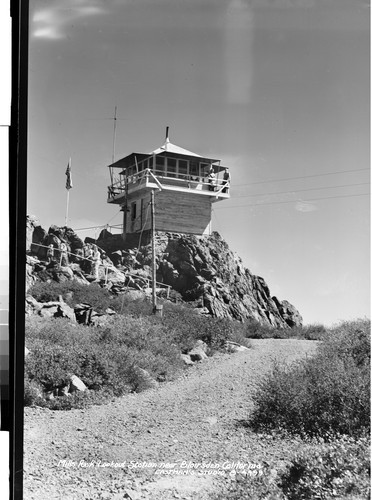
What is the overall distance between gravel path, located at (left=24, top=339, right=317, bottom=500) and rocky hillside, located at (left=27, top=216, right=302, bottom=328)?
17 centimetres

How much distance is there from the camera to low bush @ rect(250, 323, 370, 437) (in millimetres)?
3730

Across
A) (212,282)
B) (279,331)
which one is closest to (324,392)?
(279,331)

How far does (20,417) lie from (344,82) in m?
2.22

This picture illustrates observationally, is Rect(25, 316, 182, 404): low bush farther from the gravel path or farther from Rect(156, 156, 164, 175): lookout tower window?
Rect(156, 156, 164, 175): lookout tower window

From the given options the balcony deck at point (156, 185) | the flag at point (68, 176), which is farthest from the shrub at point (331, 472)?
the flag at point (68, 176)

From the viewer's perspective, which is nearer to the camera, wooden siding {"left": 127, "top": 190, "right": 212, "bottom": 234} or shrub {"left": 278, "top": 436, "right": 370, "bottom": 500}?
shrub {"left": 278, "top": 436, "right": 370, "bottom": 500}

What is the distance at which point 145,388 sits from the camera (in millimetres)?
3721

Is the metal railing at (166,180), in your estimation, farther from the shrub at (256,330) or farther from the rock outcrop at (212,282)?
the shrub at (256,330)

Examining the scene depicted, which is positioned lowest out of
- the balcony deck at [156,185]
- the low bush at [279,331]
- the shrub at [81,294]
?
Result: the low bush at [279,331]

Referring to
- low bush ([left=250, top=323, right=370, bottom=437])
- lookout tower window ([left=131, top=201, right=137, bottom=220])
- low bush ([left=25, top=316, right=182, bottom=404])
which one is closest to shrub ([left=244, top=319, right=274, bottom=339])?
low bush ([left=250, top=323, right=370, bottom=437])

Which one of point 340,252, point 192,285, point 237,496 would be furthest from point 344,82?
point 237,496

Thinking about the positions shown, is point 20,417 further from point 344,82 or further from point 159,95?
point 344,82

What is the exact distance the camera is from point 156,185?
3.71m

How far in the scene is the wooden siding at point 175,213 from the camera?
373cm
